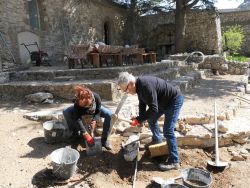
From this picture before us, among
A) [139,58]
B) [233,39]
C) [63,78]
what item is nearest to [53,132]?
[63,78]

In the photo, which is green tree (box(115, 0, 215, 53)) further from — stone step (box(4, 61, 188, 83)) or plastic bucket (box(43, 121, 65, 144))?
plastic bucket (box(43, 121, 65, 144))

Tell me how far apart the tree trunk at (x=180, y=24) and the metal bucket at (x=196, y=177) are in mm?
13507

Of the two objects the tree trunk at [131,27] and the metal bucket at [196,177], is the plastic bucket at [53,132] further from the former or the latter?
the tree trunk at [131,27]

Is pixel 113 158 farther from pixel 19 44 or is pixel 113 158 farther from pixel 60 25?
pixel 60 25

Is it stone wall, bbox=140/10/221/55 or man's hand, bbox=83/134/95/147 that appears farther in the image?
stone wall, bbox=140/10/221/55

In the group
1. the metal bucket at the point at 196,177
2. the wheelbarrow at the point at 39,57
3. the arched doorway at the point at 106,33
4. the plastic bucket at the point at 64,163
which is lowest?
the metal bucket at the point at 196,177

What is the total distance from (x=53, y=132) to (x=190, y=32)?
50.3ft

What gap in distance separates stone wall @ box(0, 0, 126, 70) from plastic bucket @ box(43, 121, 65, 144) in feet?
22.5

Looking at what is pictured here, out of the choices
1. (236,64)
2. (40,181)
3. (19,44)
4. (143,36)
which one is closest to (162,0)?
(143,36)

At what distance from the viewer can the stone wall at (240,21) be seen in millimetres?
23080

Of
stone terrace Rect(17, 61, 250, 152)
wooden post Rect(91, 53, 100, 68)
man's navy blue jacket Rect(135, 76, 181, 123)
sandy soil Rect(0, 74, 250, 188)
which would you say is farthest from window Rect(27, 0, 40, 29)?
man's navy blue jacket Rect(135, 76, 181, 123)

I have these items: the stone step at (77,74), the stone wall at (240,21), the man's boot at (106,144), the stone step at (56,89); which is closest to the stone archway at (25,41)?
the stone step at (77,74)

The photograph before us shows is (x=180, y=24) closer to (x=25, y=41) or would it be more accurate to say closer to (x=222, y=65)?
(x=222, y=65)

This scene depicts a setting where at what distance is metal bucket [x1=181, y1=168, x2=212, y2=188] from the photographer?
4018 millimetres
